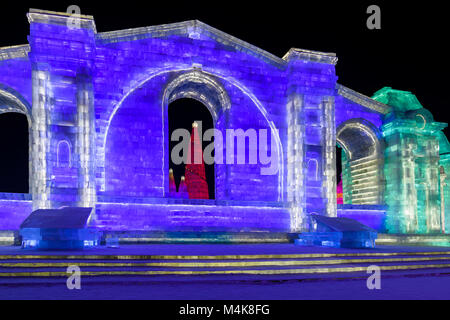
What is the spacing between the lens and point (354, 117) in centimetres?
2417

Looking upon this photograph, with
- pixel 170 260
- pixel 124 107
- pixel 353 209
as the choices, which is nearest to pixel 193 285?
pixel 170 260

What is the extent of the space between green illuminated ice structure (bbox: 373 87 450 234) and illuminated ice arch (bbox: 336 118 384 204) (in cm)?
53

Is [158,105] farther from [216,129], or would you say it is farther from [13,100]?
[13,100]

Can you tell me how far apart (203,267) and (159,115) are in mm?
11667

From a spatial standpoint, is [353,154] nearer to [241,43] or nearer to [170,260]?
[241,43]

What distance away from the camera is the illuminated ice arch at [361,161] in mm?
24625

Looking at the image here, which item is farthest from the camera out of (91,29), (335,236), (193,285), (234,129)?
(234,129)

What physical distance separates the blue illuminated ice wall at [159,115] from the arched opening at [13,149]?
17855mm

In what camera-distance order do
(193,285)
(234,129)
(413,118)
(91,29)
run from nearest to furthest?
(193,285) → (91,29) → (234,129) → (413,118)

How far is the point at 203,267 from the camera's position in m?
10.6

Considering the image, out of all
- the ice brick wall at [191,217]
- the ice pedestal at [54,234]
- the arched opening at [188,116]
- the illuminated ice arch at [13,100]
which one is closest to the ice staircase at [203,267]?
the ice pedestal at [54,234]

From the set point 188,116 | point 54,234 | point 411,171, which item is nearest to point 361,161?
point 411,171

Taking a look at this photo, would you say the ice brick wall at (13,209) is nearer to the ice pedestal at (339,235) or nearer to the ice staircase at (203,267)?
the ice staircase at (203,267)

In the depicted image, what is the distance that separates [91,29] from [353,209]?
17.2 m
